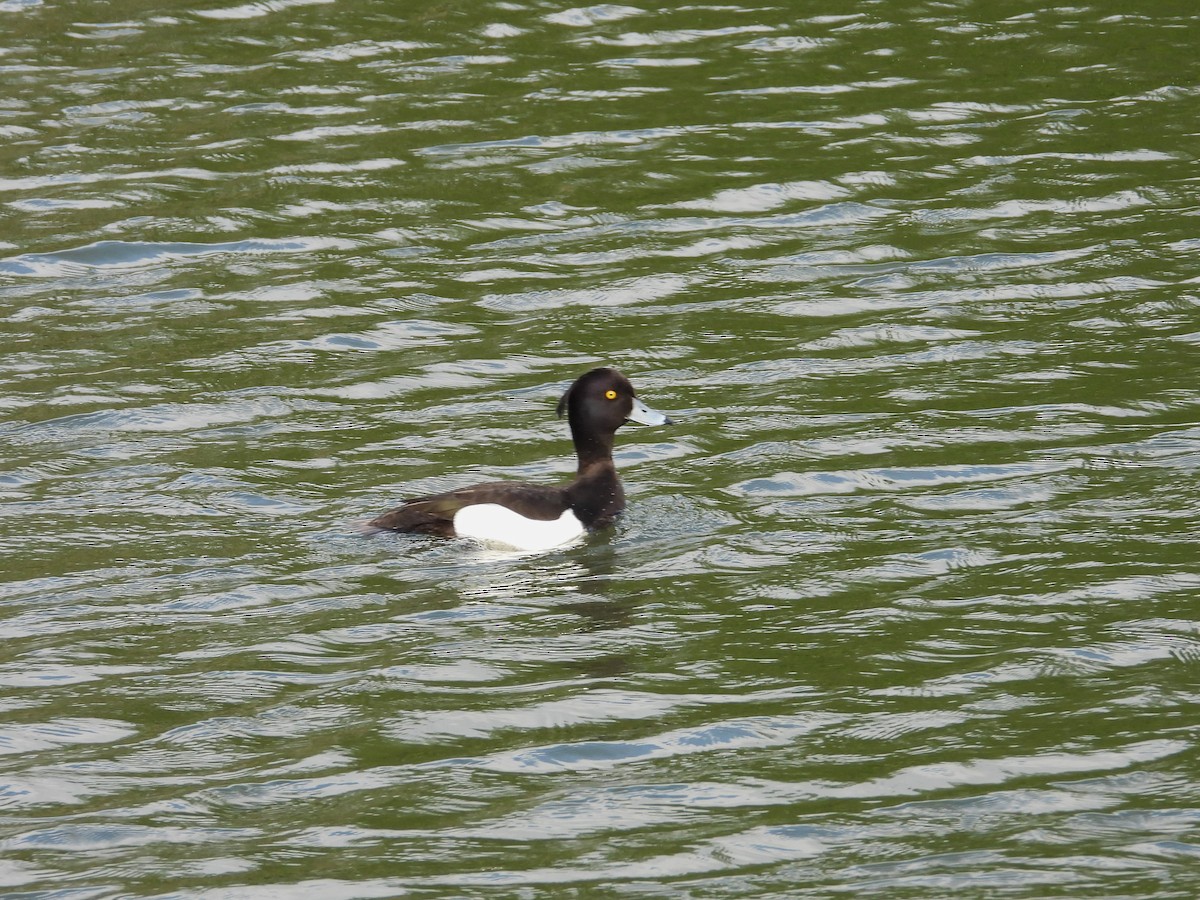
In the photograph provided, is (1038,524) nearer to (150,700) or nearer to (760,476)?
(760,476)

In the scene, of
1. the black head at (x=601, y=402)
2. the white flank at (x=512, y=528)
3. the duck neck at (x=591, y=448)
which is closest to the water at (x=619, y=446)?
the white flank at (x=512, y=528)


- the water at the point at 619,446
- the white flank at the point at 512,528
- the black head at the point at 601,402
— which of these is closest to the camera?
the water at the point at 619,446

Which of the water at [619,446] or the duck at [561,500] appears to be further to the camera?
the duck at [561,500]

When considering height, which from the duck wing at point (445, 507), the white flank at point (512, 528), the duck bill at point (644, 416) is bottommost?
the white flank at point (512, 528)

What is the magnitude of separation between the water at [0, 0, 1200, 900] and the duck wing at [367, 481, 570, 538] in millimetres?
162

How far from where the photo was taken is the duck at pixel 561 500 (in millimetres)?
10391

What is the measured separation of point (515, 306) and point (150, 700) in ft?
20.7

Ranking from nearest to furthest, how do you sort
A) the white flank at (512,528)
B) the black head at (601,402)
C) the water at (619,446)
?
the water at (619,446)
the white flank at (512,528)
the black head at (601,402)

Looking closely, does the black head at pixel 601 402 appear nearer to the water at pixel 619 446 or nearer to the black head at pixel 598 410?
the black head at pixel 598 410

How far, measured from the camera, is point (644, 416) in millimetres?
11398

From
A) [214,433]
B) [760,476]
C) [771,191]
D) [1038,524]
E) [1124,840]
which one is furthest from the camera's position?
[771,191]

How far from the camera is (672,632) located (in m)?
9.04

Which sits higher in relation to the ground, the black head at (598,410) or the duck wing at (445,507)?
the black head at (598,410)

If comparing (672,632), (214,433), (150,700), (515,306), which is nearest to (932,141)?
(515,306)
